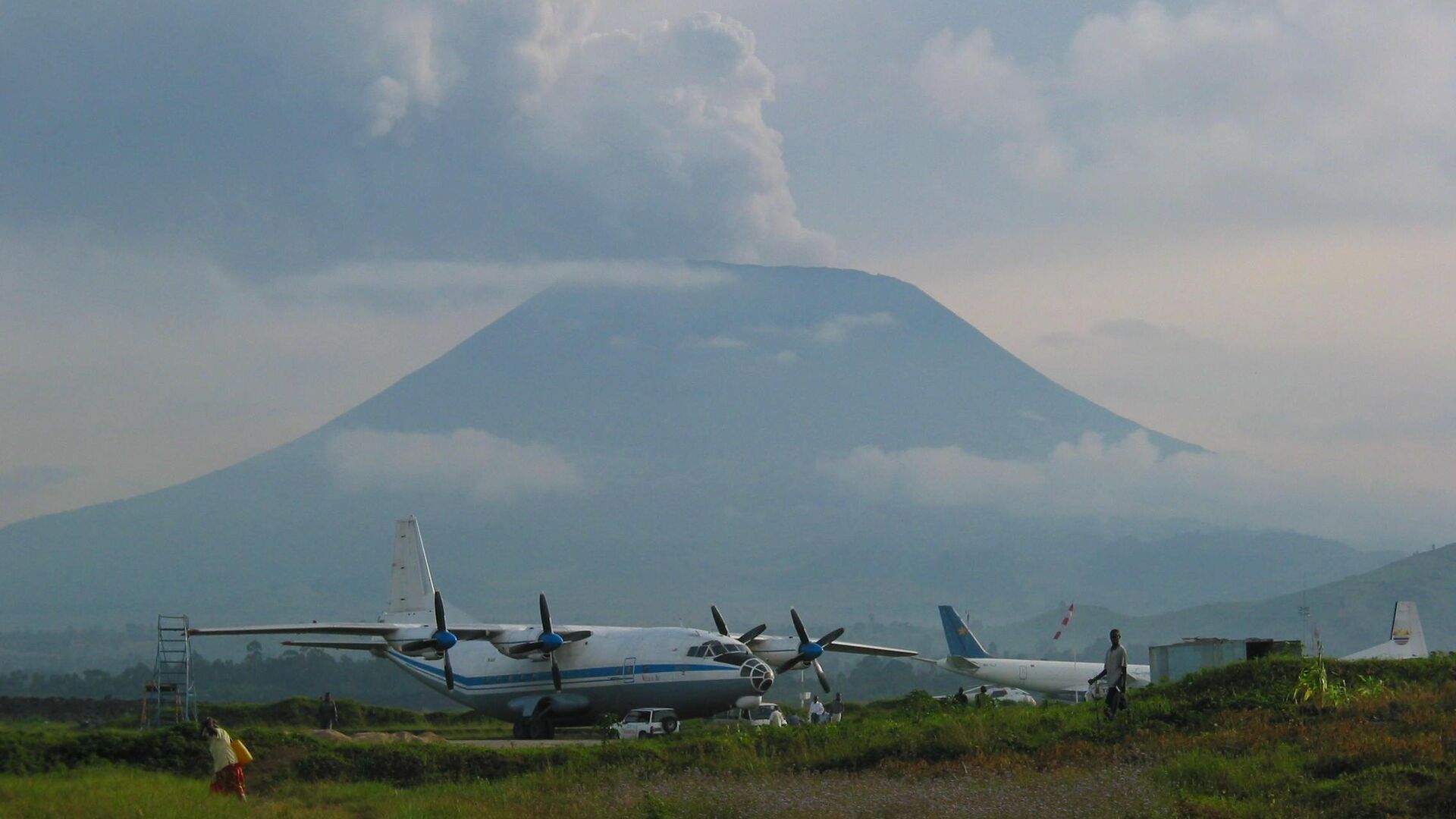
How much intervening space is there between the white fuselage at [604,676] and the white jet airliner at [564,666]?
0.03 meters

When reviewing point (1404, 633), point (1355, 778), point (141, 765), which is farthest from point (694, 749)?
point (1404, 633)

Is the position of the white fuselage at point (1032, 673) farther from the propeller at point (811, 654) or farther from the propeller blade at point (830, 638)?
the propeller at point (811, 654)

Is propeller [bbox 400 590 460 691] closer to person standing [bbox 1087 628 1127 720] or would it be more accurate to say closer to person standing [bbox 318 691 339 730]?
person standing [bbox 318 691 339 730]

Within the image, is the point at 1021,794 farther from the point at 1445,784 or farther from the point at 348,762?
the point at 348,762

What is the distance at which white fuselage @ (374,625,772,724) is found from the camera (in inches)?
1619

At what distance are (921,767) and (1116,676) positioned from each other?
423 cm

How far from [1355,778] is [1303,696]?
24.7ft

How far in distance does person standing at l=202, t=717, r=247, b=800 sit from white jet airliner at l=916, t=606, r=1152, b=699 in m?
49.9

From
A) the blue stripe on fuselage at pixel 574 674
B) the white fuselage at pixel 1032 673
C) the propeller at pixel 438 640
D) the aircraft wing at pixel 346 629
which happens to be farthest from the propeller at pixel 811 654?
the white fuselage at pixel 1032 673

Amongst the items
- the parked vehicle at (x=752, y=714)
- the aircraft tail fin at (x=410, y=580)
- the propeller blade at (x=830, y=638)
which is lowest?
the parked vehicle at (x=752, y=714)

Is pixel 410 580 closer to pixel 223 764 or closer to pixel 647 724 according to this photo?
pixel 647 724

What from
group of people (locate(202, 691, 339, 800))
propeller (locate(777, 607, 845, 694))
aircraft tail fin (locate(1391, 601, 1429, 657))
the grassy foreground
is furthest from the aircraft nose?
aircraft tail fin (locate(1391, 601, 1429, 657))

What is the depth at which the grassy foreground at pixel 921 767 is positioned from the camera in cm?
1800

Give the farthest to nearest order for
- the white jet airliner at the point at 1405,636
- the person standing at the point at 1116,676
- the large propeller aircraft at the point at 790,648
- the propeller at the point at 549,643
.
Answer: the white jet airliner at the point at 1405,636, the large propeller aircraft at the point at 790,648, the propeller at the point at 549,643, the person standing at the point at 1116,676
